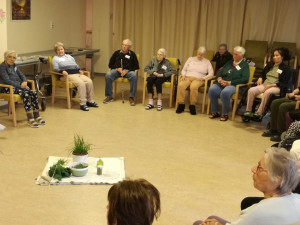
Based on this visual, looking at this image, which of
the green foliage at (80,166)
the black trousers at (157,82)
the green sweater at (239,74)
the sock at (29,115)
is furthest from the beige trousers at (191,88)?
the green foliage at (80,166)

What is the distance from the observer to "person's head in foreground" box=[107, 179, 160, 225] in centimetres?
156

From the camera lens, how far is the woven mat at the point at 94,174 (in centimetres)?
366

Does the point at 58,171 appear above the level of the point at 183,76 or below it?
below

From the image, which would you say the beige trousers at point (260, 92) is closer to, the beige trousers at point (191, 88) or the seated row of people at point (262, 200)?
the beige trousers at point (191, 88)

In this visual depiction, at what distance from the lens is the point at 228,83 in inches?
235

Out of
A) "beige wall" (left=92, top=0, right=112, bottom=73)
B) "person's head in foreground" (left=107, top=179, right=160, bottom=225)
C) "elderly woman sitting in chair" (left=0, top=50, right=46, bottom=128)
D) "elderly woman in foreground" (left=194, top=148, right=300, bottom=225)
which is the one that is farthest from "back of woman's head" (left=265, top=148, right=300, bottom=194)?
"beige wall" (left=92, top=0, right=112, bottom=73)

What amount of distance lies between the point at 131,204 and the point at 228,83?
464cm

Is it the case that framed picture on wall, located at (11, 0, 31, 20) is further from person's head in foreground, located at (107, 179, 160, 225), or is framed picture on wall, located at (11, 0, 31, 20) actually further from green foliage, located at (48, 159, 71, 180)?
person's head in foreground, located at (107, 179, 160, 225)

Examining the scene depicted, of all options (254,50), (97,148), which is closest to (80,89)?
(97,148)

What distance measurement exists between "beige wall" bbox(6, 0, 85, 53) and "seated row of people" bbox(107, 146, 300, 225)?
5585mm

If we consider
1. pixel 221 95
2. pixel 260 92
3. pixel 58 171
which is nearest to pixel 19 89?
pixel 58 171

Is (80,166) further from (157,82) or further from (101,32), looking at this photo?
(101,32)

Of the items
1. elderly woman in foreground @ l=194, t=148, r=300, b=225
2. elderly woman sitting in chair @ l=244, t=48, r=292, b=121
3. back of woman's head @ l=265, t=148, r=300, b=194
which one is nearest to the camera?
elderly woman in foreground @ l=194, t=148, r=300, b=225

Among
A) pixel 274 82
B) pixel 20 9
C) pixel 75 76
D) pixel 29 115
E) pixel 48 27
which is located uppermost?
pixel 20 9
